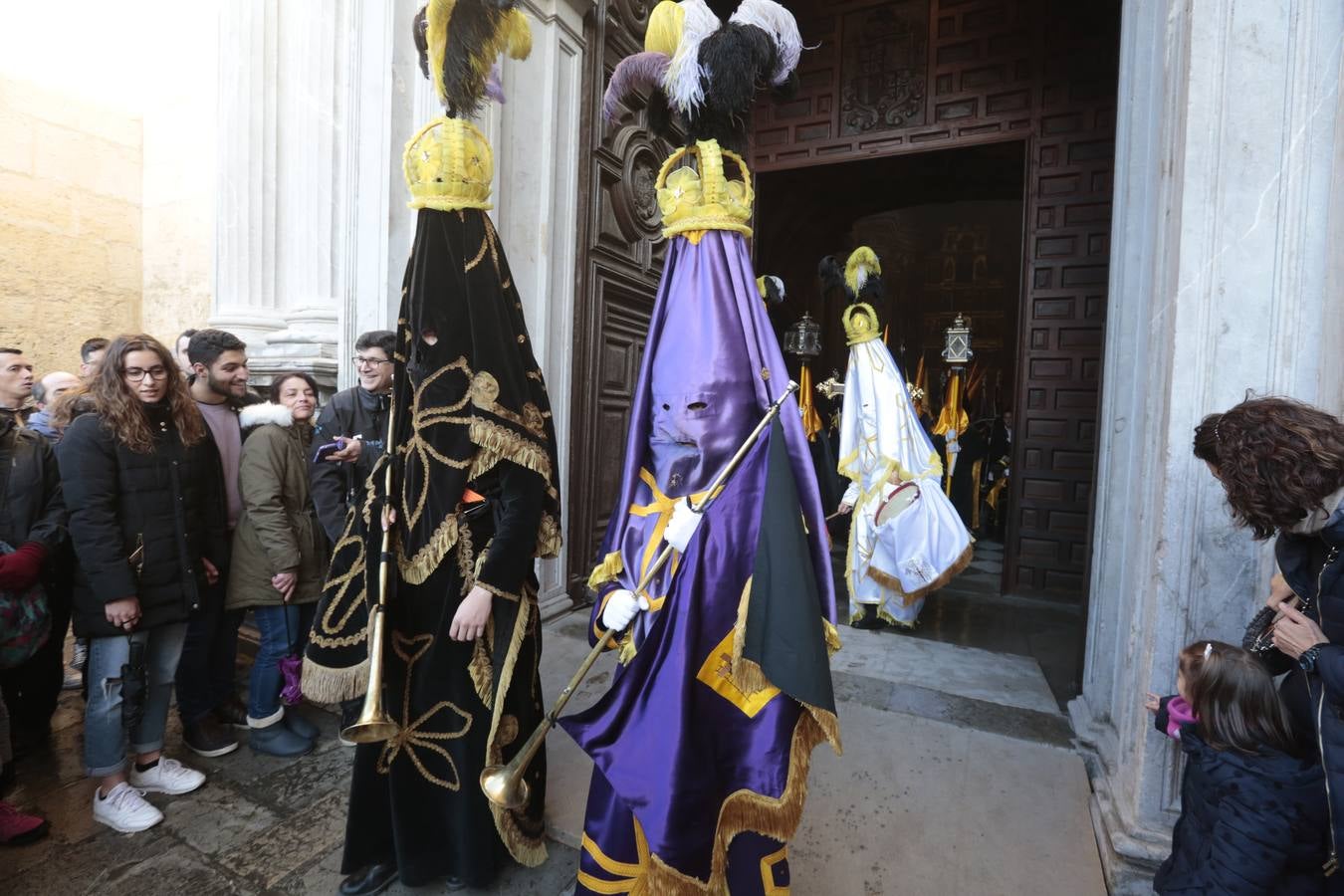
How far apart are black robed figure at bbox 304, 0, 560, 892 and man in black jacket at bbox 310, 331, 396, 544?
3.06 ft

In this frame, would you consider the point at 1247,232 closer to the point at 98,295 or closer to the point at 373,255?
the point at 373,255

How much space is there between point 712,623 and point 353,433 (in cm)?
211

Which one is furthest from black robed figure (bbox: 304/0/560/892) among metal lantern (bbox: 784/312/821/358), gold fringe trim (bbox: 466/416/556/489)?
metal lantern (bbox: 784/312/821/358)

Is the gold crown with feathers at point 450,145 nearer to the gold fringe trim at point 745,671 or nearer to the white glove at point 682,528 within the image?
the white glove at point 682,528

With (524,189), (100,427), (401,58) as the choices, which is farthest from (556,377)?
(100,427)

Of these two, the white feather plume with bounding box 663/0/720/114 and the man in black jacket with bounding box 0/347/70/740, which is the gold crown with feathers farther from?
the man in black jacket with bounding box 0/347/70/740

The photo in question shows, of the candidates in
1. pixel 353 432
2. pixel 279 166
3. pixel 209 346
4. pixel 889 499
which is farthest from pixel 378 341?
pixel 889 499

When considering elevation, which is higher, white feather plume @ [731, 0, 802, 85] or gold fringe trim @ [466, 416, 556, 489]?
white feather plume @ [731, 0, 802, 85]

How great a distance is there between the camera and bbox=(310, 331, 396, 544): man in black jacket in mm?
2871

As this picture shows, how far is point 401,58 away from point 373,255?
43.0 inches

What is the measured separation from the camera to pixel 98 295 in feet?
17.8

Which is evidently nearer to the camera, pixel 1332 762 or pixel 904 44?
pixel 1332 762

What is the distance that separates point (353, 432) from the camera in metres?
2.96

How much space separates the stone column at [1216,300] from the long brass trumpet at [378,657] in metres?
2.35
